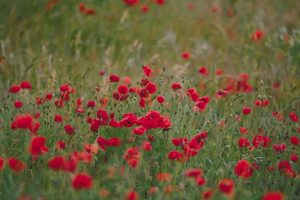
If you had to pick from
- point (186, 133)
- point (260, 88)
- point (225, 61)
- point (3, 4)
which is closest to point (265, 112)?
point (260, 88)

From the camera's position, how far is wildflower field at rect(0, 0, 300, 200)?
100 inches

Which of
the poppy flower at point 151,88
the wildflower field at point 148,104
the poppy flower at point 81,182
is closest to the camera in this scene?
the poppy flower at point 81,182

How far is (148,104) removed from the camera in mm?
3350

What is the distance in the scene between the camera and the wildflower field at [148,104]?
100 inches

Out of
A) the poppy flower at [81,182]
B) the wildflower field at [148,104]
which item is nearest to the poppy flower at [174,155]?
the wildflower field at [148,104]

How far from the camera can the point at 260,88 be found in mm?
3658

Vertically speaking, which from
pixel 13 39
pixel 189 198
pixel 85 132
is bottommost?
Result: pixel 189 198

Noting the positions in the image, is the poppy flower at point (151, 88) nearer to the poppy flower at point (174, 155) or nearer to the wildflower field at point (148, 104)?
the wildflower field at point (148, 104)

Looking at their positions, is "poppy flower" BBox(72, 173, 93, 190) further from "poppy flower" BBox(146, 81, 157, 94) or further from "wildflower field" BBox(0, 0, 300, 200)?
"poppy flower" BBox(146, 81, 157, 94)

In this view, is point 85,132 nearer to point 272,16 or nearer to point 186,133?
point 186,133

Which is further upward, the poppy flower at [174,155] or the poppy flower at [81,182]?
the poppy flower at [81,182]

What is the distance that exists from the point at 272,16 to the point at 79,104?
3.57 meters

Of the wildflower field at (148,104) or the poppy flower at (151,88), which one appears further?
the poppy flower at (151,88)

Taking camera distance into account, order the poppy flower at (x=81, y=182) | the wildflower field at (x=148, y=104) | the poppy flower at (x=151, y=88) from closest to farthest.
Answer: the poppy flower at (x=81, y=182)
the wildflower field at (x=148, y=104)
the poppy flower at (x=151, y=88)
